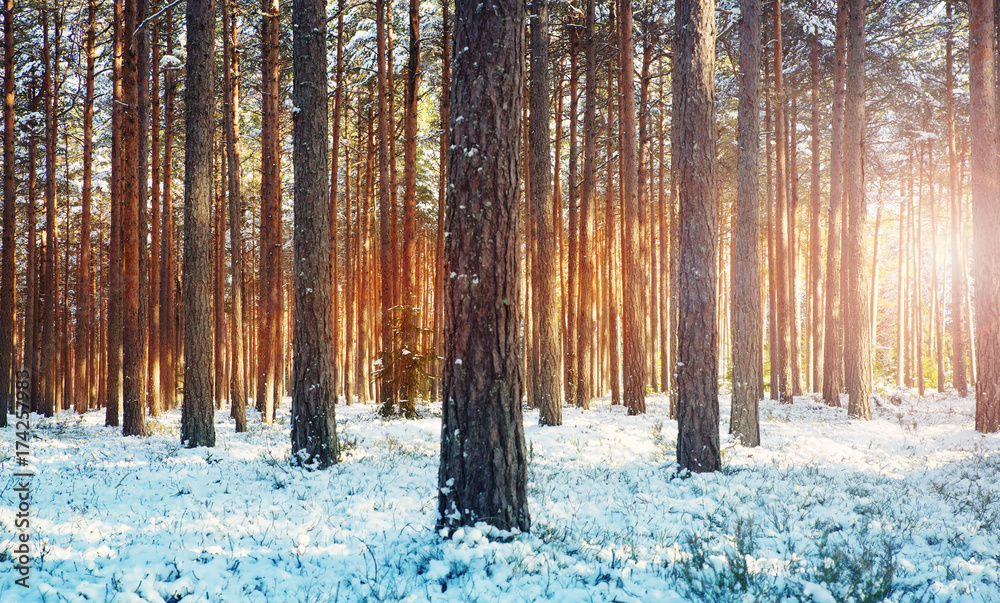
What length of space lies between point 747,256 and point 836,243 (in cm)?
835

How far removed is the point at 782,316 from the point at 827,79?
27.7 ft

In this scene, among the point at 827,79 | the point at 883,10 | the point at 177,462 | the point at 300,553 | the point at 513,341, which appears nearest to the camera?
the point at 300,553

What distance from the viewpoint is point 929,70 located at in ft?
57.7

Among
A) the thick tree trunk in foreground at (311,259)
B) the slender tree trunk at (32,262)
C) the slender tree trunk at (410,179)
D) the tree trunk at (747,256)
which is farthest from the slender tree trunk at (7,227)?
the tree trunk at (747,256)

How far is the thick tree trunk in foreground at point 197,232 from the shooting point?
8.78 metres

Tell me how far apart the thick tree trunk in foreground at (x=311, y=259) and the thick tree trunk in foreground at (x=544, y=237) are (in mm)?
5089

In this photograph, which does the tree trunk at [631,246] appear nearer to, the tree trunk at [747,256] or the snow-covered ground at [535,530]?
the tree trunk at [747,256]

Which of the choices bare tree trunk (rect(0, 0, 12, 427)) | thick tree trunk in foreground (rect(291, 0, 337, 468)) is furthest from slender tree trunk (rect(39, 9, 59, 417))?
thick tree trunk in foreground (rect(291, 0, 337, 468))

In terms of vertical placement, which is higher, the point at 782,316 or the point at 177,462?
the point at 782,316

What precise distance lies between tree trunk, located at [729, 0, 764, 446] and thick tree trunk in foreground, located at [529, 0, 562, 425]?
3.65 m

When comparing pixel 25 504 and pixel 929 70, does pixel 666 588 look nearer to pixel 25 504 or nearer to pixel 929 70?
pixel 25 504

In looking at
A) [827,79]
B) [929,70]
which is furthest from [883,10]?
[929,70]

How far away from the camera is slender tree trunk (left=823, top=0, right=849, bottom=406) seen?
44.9 ft

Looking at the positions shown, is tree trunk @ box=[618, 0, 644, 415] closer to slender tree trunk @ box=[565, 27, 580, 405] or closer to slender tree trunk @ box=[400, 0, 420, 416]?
slender tree trunk @ box=[565, 27, 580, 405]
